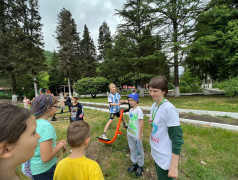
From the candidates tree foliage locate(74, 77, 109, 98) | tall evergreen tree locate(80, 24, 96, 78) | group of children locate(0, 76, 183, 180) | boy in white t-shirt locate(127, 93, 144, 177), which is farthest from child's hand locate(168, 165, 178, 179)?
tall evergreen tree locate(80, 24, 96, 78)

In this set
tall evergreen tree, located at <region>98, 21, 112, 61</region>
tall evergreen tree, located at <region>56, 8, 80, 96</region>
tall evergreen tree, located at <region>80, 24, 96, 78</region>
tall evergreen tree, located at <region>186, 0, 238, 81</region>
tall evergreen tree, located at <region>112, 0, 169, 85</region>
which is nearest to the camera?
tall evergreen tree, located at <region>186, 0, 238, 81</region>

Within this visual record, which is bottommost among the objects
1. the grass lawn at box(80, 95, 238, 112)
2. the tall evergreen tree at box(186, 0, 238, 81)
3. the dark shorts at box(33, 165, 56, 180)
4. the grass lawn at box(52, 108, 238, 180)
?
the grass lawn at box(52, 108, 238, 180)

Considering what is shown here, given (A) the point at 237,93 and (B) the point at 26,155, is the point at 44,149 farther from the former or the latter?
(A) the point at 237,93

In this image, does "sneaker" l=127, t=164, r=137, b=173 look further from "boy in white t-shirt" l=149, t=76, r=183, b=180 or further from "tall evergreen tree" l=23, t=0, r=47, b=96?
"tall evergreen tree" l=23, t=0, r=47, b=96

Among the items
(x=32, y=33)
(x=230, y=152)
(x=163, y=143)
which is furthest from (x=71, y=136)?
(x=32, y=33)

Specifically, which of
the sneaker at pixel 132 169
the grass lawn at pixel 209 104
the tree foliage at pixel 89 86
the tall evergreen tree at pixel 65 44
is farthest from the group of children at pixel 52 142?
the tall evergreen tree at pixel 65 44

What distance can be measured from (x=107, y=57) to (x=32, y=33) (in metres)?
14.6

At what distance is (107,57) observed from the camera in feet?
53.8

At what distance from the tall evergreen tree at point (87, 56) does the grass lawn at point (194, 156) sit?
91.5 ft

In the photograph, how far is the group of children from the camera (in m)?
0.65

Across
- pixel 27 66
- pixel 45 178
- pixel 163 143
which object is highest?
pixel 27 66

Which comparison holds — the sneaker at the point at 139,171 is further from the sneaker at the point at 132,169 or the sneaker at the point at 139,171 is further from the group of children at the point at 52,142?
the group of children at the point at 52,142

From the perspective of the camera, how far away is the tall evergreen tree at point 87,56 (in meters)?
30.2

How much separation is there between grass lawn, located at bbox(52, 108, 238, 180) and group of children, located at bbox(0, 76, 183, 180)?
4.76 ft
